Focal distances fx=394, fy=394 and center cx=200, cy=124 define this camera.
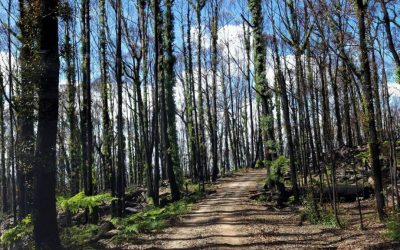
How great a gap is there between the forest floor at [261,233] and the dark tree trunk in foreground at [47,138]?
1828 millimetres

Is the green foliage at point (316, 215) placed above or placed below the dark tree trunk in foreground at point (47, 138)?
below

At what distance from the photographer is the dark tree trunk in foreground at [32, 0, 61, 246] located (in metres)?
9.14

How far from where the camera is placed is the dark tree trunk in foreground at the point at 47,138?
360 inches

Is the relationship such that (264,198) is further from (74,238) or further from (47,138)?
(47,138)

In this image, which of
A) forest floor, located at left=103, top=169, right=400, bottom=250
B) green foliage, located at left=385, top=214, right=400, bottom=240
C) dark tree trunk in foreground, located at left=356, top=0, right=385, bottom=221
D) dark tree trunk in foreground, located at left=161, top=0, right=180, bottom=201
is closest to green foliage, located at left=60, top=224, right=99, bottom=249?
forest floor, located at left=103, top=169, right=400, bottom=250

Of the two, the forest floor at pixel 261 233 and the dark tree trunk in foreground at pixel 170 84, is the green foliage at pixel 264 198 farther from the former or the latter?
the dark tree trunk in foreground at pixel 170 84

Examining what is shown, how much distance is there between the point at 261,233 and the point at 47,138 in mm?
6406

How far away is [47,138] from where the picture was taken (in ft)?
30.7

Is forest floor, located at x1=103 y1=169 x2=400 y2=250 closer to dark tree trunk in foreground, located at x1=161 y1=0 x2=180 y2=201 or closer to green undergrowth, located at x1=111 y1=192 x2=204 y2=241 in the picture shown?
green undergrowth, located at x1=111 y1=192 x2=204 y2=241

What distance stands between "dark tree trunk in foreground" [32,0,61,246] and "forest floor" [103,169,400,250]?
6.00 feet

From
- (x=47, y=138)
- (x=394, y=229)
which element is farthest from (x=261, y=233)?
(x=47, y=138)

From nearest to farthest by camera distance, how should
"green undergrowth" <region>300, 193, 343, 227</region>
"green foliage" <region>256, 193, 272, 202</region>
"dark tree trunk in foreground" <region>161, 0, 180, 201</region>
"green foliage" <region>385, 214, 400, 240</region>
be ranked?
"green foliage" <region>385, 214, 400, 240</region>, "green undergrowth" <region>300, 193, 343, 227</region>, "green foliage" <region>256, 193, 272, 202</region>, "dark tree trunk in foreground" <region>161, 0, 180, 201</region>

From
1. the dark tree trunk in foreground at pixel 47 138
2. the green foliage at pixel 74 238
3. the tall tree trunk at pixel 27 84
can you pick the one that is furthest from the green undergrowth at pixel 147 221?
the tall tree trunk at pixel 27 84

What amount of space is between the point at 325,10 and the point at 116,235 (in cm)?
988
